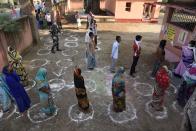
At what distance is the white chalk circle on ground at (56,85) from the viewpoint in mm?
7869

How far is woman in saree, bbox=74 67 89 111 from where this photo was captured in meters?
5.68

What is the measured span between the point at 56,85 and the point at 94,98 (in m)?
A: 1.95

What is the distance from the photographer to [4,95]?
6402mm

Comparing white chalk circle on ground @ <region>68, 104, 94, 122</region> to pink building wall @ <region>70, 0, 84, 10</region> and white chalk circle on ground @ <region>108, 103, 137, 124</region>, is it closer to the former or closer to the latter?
white chalk circle on ground @ <region>108, 103, 137, 124</region>

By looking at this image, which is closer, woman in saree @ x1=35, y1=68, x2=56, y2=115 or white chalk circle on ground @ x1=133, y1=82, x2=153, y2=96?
woman in saree @ x1=35, y1=68, x2=56, y2=115

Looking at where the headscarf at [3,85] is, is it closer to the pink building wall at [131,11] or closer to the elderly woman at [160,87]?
the elderly woman at [160,87]

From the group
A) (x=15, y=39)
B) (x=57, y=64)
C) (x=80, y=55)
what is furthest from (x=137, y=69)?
(x=15, y=39)

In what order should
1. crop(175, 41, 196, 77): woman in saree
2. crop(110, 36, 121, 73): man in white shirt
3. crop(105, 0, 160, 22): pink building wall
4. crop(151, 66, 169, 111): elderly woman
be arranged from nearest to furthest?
crop(151, 66, 169, 111): elderly woman, crop(175, 41, 196, 77): woman in saree, crop(110, 36, 121, 73): man in white shirt, crop(105, 0, 160, 22): pink building wall

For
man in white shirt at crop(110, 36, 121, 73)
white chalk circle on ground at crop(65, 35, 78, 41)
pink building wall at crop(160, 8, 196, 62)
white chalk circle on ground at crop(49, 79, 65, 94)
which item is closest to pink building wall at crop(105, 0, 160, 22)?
white chalk circle on ground at crop(65, 35, 78, 41)

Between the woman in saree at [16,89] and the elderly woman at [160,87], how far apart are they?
15.0ft

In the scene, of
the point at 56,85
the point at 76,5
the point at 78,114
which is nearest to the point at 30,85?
the point at 56,85

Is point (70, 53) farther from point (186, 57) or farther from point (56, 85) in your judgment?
point (186, 57)

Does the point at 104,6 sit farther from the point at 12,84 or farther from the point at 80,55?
the point at 12,84

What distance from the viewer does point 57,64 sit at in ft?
33.0
